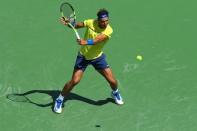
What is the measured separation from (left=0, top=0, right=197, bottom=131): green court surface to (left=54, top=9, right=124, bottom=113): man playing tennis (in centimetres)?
35

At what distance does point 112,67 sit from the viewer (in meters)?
13.9

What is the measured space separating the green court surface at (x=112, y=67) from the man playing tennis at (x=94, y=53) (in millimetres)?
348

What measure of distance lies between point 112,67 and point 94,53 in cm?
165

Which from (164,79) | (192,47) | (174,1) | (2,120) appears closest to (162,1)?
(174,1)

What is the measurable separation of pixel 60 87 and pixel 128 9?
A: 3259 mm

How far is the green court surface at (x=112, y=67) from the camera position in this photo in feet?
41.2

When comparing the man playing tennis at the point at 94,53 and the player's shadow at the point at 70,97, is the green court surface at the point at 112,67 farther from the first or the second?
the man playing tennis at the point at 94,53

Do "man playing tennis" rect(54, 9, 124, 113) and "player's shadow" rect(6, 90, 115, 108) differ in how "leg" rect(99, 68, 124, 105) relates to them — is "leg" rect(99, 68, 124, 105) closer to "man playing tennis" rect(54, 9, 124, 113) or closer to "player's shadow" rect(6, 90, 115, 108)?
"man playing tennis" rect(54, 9, 124, 113)

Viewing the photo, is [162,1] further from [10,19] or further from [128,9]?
[10,19]

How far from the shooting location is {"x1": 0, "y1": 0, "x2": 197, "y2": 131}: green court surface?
41.2 feet

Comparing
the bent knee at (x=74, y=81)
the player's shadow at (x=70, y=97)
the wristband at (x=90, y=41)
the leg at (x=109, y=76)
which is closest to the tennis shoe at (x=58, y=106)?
the player's shadow at (x=70, y=97)

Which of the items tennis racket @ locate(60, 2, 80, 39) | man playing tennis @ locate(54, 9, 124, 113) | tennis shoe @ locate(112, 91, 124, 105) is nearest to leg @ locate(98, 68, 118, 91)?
man playing tennis @ locate(54, 9, 124, 113)

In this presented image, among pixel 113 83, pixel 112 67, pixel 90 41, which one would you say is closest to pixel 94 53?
pixel 90 41

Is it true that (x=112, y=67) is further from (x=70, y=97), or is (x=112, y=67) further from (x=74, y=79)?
(x=74, y=79)
